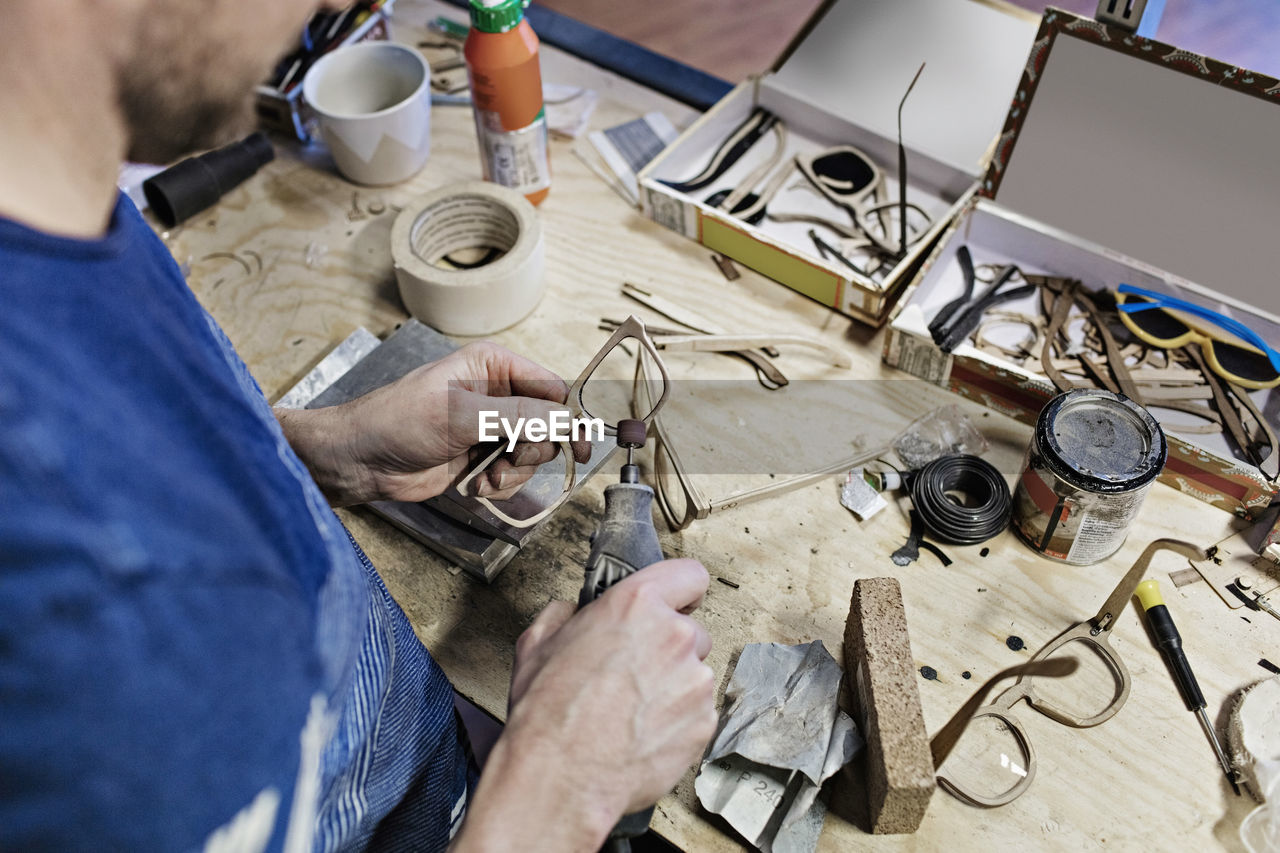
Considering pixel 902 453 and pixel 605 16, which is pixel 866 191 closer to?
pixel 902 453

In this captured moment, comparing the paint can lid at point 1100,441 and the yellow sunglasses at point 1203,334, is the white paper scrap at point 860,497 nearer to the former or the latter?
the paint can lid at point 1100,441

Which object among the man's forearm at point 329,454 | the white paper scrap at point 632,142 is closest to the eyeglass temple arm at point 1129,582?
the man's forearm at point 329,454

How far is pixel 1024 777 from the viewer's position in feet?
3.07

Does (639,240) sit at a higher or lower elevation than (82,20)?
lower

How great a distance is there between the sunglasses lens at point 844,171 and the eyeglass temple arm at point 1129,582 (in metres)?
0.74

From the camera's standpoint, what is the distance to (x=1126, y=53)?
118 cm

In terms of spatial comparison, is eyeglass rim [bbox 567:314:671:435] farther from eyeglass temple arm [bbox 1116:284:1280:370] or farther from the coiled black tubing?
eyeglass temple arm [bbox 1116:284:1280:370]

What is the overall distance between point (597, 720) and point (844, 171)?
1.09 m

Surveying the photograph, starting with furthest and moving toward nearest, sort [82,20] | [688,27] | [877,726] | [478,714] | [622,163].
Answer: [688,27] < [622,163] < [478,714] < [877,726] < [82,20]

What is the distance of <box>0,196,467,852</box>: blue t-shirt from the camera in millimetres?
539

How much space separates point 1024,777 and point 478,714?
806mm

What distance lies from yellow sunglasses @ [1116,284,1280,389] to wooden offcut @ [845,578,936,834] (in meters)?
0.61

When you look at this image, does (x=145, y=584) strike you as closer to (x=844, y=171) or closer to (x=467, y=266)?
(x=467, y=266)

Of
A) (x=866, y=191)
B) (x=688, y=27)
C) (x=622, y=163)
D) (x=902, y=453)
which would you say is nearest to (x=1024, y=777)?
(x=902, y=453)
